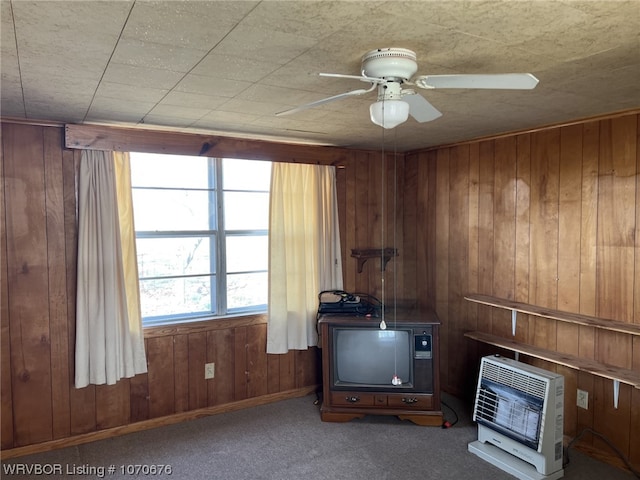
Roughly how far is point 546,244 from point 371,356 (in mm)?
1512

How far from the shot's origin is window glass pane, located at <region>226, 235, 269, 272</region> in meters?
3.66

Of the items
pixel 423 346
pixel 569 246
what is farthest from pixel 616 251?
pixel 423 346

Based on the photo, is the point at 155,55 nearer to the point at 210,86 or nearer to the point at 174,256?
the point at 210,86

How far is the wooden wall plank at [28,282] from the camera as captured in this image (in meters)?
2.81

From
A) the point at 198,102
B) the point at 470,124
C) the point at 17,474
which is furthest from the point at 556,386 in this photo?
the point at 17,474

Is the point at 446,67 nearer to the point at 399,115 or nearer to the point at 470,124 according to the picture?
the point at 399,115

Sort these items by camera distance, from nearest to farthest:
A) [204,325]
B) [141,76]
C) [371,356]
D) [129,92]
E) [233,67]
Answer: [233,67]
[141,76]
[129,92]
[371,356]
[204,325]

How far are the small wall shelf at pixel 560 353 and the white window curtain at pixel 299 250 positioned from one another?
1.27 m

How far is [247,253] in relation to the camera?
3729 millimetres

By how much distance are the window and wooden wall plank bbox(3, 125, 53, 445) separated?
62 centimetres

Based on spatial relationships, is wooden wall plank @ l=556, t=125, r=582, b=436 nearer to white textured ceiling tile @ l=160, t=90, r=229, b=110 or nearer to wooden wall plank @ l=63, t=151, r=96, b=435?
white textured ceiling tile @ l=160, t=90, r=229, b=110

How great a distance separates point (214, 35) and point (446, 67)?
3.03ft

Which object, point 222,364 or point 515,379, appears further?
point 222,364

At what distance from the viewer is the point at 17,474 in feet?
8.86
